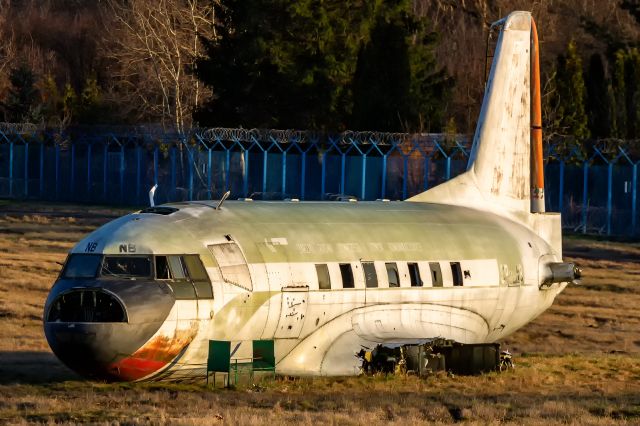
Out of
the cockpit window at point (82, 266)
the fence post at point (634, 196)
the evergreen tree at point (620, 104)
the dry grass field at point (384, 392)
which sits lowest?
the dry grass field at point (384, 392)

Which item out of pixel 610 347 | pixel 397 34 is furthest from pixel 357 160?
pixel 610 347

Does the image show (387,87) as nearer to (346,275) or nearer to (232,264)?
(346,275)

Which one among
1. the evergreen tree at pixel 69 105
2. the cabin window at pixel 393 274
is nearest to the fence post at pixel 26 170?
the evergreen tree at pixel 69 105

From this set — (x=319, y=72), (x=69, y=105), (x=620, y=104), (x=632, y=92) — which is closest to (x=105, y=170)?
(x=319, y=72)

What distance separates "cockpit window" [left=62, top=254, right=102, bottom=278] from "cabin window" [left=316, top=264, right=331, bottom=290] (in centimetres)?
509

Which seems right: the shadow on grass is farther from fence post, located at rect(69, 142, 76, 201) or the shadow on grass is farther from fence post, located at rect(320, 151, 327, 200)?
fence post, located at rect(69, 142, 76, 201)

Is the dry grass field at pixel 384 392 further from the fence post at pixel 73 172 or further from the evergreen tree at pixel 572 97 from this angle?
the fence post at pixel 73 172

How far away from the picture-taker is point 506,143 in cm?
4016

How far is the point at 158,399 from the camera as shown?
1172 inches

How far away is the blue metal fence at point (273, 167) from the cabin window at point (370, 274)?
39981 mm

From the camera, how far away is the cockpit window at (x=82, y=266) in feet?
95.2

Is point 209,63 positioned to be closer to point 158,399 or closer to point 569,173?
point 569,173

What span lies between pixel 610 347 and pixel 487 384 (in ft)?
33.1

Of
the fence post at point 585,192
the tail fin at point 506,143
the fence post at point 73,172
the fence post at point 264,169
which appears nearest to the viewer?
the tail fin at point 506,143
